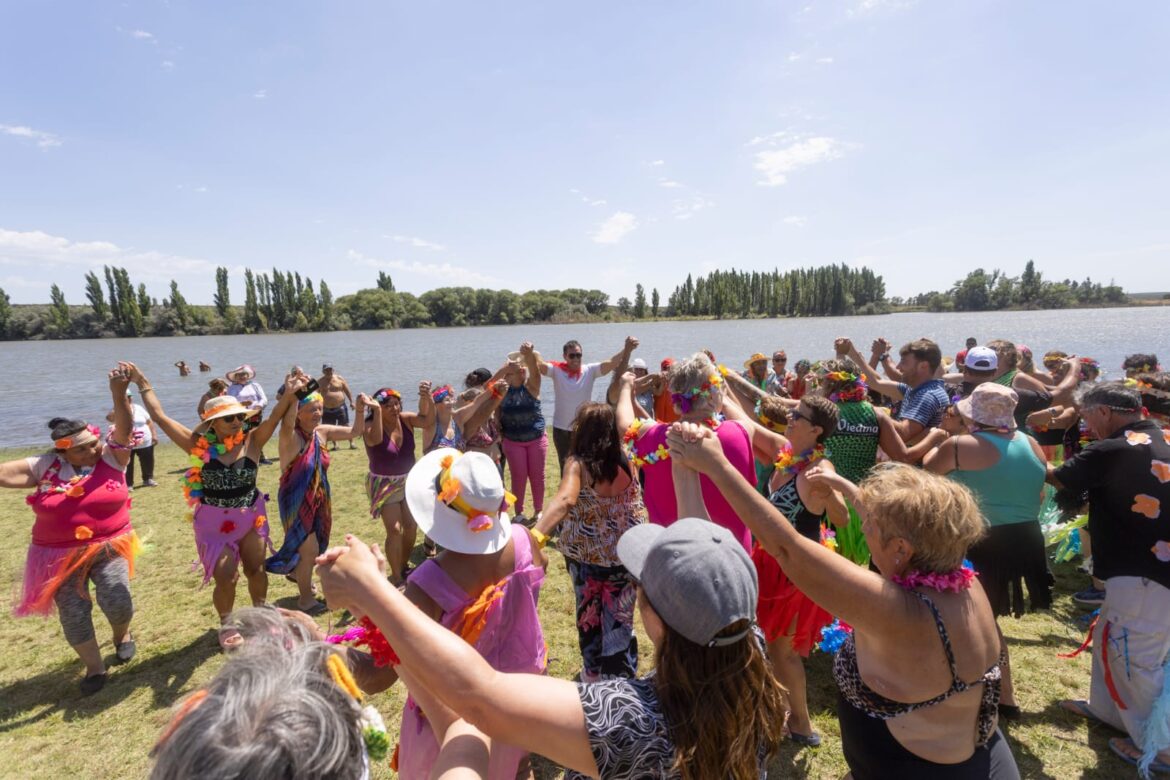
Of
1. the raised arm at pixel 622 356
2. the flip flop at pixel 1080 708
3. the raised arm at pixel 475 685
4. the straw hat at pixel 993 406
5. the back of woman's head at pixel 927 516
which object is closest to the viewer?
the raised arm at pixel 475 685

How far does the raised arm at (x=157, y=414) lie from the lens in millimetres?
3787

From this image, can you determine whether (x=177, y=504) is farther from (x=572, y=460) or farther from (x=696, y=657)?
(x=696, y=657)

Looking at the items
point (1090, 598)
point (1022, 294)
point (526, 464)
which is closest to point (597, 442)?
point (526, 464)

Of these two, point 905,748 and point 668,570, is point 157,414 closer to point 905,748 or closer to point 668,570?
point 668,570

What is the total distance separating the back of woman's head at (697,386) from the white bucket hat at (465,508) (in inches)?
51.9

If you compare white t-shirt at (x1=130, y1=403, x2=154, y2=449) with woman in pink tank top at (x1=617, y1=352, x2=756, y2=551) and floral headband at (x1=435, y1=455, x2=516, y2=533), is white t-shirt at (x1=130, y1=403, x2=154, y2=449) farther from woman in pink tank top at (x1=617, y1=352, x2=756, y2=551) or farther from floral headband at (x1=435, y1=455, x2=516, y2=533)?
floral headband at (x1=435, y1=455, x2=516, y2=533)

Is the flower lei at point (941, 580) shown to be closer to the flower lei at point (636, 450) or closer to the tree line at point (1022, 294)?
the flower lei at point (636, 450)

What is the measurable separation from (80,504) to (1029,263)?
121 meters

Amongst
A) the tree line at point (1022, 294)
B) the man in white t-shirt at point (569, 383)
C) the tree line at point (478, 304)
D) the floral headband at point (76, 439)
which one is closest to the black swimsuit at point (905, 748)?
the floral headband at point (76, 439)

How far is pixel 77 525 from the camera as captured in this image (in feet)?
13.0

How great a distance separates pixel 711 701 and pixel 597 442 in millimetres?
1996

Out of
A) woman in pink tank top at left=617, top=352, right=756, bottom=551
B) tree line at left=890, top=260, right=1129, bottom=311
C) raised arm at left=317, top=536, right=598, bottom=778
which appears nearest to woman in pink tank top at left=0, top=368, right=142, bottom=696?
woman in pink tank top at left=617, top=352, right=756, bottom=551

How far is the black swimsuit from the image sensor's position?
168 cm

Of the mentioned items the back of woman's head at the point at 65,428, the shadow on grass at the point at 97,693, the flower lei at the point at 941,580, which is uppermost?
the back of woman's head at the point at 65,428
